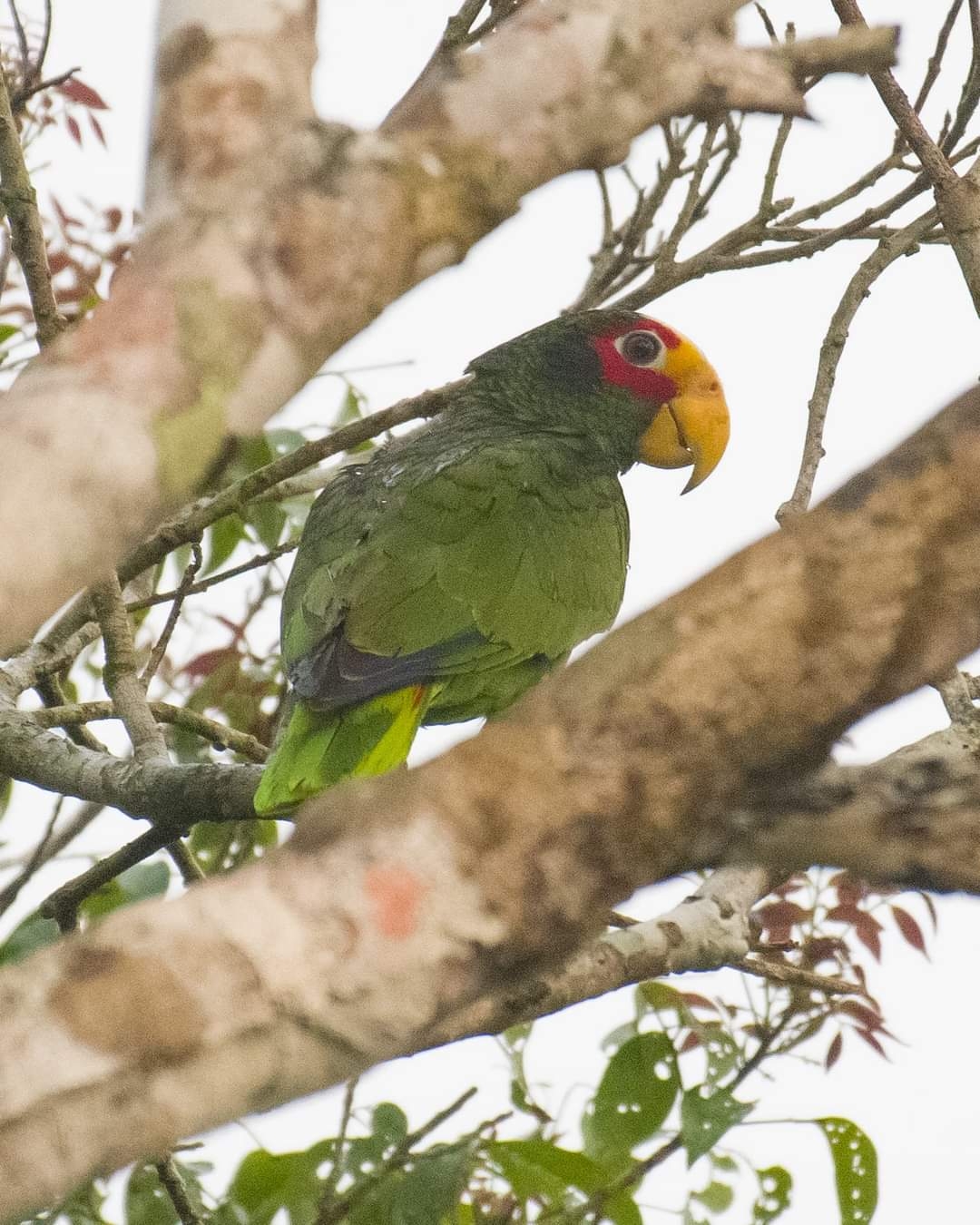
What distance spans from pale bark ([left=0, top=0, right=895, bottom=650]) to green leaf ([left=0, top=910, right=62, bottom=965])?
1.31 meters

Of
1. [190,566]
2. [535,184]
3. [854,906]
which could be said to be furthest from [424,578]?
[535,184]

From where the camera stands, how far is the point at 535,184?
93 cm

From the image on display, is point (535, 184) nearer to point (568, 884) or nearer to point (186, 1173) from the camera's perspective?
point (568, 884)

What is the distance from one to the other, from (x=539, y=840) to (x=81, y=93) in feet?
7.56

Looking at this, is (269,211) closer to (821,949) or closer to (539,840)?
(539,840)

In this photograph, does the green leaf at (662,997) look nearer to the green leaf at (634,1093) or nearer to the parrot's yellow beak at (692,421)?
the green leaf at (634,1093)

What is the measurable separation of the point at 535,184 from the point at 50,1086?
0.61 meters

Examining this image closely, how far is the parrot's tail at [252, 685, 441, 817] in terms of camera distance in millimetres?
2021

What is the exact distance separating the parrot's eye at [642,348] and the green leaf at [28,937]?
1.76 metres

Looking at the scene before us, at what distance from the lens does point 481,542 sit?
100 inches

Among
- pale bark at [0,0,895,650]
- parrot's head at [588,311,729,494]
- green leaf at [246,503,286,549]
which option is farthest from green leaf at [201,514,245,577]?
pale bark at [0,0,895,650]

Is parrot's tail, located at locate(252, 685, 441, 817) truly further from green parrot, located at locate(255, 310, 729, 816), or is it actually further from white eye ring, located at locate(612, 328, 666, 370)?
white eye ring, located at locate(612, 328, 666, 370)

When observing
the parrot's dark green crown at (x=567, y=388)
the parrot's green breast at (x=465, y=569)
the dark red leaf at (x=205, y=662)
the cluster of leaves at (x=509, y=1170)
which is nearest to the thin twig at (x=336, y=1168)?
the cluster of leaves at (x=509, y=1170)

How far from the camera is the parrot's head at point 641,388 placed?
3154 millimetres
